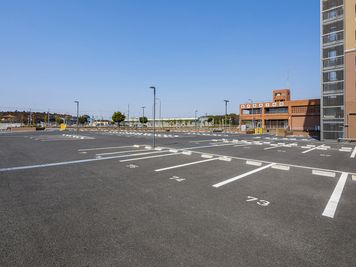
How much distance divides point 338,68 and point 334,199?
1283 inches

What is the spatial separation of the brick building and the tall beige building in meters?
30.4

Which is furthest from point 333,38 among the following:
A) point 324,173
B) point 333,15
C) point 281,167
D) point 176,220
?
point 176,220

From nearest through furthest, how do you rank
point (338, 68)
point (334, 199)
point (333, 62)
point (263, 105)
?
point (334, 199)
point (338, 68)
point (333, 62)
point (263, 105)

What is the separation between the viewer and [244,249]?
10.8 ft

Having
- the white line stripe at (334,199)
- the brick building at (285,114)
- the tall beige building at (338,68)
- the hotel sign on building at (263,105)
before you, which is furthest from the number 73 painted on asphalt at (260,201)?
the hotel sign on building at (263,105)

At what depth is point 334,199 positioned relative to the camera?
219 inches

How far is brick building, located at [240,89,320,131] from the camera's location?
6003cm

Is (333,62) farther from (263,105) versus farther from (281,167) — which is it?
(263,105)

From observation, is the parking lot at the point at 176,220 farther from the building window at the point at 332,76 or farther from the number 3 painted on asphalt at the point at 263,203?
the building window at the point at 332,76

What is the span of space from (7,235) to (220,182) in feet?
19.1

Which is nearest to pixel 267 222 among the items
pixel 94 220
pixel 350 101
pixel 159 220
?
pixel 159 220

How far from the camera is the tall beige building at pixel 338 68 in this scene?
27609 mm

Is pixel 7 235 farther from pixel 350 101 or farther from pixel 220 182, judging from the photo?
pixel 350 101

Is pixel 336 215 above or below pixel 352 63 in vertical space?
below
